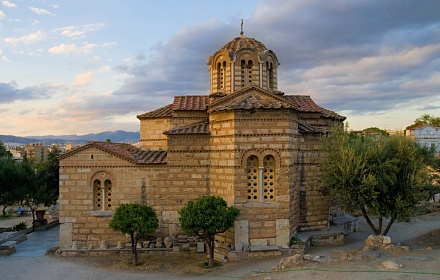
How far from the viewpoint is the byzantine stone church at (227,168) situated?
43.0 feet

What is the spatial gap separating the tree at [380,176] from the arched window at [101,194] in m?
8.10

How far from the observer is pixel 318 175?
50.6 feet

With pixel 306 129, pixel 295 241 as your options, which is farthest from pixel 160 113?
pixel 295 241

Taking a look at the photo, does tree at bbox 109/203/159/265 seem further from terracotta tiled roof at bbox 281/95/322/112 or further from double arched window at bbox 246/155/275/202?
terracotta tiled roof at bbox 281/95/322/112

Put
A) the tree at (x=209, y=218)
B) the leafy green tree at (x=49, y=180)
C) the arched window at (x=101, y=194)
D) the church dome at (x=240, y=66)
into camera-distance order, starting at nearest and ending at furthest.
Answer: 1. the tree at (x=209, y=218)
2. the arched window at (x=101, y=194)
3. the church dome at (x=240, y=66)
4. the leafy green tree at (x=49, y=180)

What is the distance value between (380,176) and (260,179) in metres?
3.96

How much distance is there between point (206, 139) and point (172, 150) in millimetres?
1365

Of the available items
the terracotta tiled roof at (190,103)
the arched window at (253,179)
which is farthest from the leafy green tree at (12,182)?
the arched window at (253,179)

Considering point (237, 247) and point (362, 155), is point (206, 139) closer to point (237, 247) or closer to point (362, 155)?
point (237, 247)

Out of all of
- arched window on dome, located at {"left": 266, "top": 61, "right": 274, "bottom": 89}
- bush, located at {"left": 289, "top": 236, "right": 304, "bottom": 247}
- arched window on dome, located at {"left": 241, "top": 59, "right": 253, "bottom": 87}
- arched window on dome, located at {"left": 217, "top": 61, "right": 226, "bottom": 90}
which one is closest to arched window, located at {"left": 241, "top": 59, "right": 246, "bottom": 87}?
arched window on dome, located at {"left": 241, "top": 59, "right": 253, "bottom": 87}

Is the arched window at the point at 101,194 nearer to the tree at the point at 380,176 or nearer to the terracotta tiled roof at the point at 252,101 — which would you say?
the terracotta tiled roof at the point at 252,101

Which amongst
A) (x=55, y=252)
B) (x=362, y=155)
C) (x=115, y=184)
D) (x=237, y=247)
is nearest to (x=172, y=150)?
(x=115, y=184)

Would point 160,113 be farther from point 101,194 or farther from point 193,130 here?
point 101,194

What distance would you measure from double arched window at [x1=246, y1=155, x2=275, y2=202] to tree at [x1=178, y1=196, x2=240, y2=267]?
1251 mm
